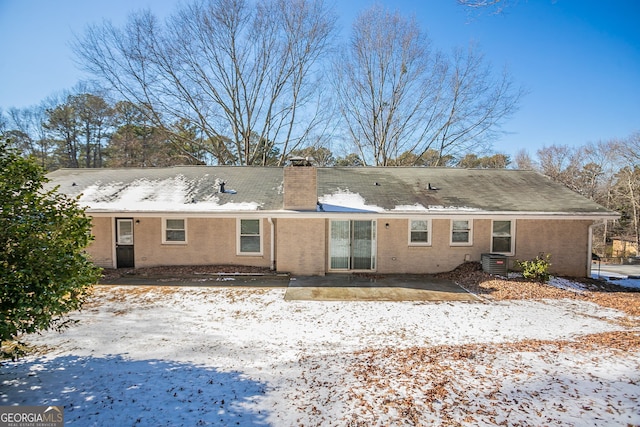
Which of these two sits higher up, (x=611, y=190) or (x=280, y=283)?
(x=611, y=190)

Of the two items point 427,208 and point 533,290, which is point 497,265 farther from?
point 427,208

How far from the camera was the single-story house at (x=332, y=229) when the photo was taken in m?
10.3

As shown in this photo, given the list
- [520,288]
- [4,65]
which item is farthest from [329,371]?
[4,65]

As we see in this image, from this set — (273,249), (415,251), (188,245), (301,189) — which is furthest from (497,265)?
(188,245)

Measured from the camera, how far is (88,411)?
3514mm

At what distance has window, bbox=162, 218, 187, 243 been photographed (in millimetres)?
11008

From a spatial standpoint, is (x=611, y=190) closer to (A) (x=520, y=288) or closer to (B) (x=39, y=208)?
(A) (x=520, y=288)

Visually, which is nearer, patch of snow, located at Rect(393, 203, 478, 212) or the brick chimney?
the brick chimney

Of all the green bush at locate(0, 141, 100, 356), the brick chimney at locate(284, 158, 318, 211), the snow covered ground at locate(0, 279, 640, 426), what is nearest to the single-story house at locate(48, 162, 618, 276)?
the brick chimney at locate(284, 158, 318, 211)

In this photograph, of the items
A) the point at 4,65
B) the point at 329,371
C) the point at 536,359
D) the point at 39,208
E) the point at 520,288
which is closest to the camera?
the point at 39,208

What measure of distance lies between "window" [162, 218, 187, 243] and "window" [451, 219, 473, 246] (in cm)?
971

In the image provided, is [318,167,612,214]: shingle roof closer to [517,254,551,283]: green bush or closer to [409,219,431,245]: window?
[409,219,431,245]: window

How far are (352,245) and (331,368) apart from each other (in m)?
6.49

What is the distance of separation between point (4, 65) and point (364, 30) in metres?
20.1
